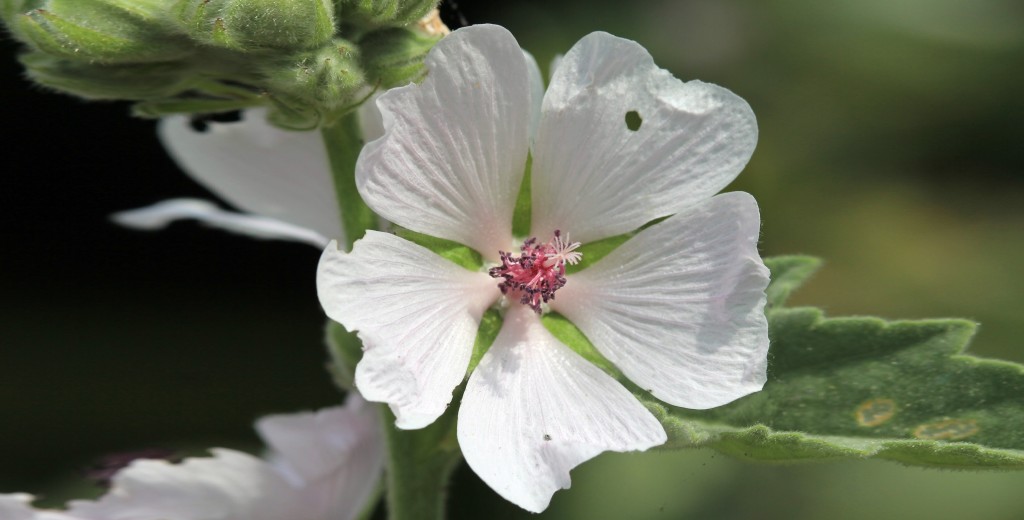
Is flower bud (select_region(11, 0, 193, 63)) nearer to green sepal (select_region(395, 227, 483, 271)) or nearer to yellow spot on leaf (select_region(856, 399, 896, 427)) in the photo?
green sepal (select_region(395, 227, 483, 271))

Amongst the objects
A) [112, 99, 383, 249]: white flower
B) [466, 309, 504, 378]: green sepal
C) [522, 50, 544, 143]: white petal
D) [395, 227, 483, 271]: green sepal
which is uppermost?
[112, 99, 383, 249]: white flower

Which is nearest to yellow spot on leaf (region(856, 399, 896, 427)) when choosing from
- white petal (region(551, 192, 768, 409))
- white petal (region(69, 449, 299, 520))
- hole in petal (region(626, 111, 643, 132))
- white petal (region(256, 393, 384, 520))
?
white petal (region(551, 192, 768, 409))

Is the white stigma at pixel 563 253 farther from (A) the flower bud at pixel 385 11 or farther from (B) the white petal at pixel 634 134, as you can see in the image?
(A) the flower bud at pixel 385 11

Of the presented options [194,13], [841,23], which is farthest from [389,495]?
[841,23]

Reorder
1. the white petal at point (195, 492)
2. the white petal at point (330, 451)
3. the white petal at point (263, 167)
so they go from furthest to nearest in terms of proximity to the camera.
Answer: the white petal at point (263, 167)
the white petal at point (330, 451)
the white petal at point (195, 492)

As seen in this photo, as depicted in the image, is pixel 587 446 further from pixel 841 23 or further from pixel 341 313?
pixel 841 23

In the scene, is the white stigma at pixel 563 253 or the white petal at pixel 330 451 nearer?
the white stigma at pixel 563 253

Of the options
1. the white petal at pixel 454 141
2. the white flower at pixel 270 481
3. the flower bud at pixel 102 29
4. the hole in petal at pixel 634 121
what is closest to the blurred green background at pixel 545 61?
the white flower at pixel 270 481

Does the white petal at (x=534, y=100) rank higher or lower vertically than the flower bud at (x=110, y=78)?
lower

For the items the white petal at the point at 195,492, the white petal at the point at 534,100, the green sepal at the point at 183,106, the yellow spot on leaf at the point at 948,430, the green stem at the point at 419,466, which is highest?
the green sepal at the point at 183,106
